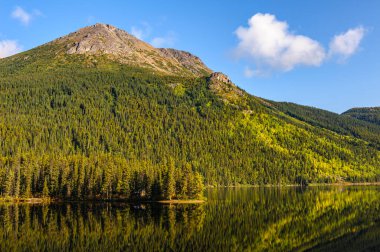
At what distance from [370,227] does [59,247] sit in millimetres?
62546

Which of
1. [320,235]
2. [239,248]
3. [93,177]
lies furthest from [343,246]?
[93,177]

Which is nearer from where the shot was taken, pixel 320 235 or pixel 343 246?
pixel 343 246

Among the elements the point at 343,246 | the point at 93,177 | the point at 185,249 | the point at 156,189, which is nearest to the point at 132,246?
the point at 185,249

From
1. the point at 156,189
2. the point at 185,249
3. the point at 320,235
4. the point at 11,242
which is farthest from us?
the point at 156,189

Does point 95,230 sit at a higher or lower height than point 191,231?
higher

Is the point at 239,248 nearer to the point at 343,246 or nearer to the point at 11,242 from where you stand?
the point at 343,246

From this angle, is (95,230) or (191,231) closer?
Answer: (191,231)

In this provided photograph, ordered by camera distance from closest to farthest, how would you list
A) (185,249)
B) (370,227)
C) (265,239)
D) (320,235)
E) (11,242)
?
(185,249) < (11,242) < (265,239) < (320,235) < (370,227)

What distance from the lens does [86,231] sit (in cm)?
7656

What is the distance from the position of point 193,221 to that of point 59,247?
114ft

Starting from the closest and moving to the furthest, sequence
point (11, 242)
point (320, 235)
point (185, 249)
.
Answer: point (185, 249), point (11, 242), point (320, 235)

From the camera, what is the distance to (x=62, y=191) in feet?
503

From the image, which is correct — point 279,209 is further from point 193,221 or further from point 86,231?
point 86,231

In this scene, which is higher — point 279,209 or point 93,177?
point 93,177
